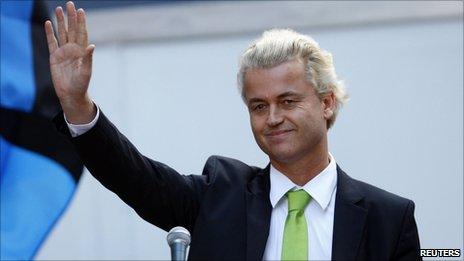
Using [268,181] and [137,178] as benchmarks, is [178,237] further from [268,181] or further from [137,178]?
[268,181]

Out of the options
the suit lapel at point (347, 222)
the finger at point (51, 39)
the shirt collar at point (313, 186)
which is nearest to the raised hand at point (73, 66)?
the finger at point (51, 39)

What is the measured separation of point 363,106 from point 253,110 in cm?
72

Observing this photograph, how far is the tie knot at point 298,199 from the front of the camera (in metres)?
1.96

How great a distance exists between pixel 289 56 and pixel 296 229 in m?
0.39

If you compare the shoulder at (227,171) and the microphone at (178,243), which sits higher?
the shoulder at (227,171)

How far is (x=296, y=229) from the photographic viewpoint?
191cm

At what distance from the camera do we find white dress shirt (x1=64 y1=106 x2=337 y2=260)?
1.90 m

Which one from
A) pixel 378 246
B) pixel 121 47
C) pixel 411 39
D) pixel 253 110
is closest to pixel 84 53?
pixel 253 110

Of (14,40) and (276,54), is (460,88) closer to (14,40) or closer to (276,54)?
(276,54)

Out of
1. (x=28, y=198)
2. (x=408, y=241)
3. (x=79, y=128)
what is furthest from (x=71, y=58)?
(x=28, y=198)

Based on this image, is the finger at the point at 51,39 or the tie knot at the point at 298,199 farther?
the tie knot at the point at 298,199

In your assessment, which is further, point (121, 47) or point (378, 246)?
point (121, 47)

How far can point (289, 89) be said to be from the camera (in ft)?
6.42

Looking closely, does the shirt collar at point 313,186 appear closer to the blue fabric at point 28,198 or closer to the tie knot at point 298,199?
the tie knot at point 298,199
